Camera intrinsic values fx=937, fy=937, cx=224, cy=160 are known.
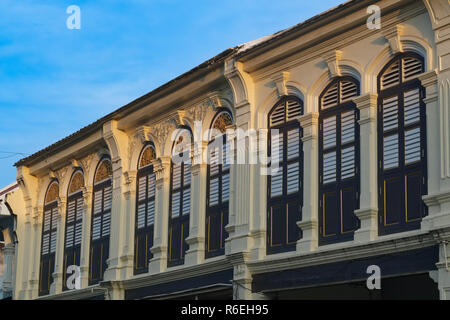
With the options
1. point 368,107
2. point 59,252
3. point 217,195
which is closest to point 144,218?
point 217,195

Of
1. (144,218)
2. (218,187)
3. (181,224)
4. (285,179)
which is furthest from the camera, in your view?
(144,218)

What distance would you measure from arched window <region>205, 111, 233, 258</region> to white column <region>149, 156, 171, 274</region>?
170 centimetres

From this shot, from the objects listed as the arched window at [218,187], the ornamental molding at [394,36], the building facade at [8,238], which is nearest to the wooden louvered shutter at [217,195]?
the arched window at [218,187]

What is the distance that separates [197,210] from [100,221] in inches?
189

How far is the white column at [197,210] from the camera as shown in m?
21.0

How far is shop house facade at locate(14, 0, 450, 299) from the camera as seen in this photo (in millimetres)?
15969

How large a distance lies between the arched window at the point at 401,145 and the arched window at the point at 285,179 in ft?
7.35

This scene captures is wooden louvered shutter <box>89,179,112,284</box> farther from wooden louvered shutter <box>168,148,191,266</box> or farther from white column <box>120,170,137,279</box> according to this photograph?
wooden louvered shutter <box>168,148,191,266</box>

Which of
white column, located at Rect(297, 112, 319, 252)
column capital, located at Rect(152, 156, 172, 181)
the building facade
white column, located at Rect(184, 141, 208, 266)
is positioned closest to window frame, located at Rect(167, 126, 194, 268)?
column capital, located at Rect(152, 156, 172, 181)

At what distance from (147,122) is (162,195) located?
83.8 inches

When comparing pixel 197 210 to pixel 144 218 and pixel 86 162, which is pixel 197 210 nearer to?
pixel 144 218

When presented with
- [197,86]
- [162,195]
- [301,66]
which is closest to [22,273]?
[162,195]

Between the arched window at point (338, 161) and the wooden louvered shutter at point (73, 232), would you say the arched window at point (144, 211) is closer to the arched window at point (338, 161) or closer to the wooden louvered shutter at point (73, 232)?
the wooden louvered shutter at point (73, 232)

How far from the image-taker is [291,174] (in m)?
18.7
